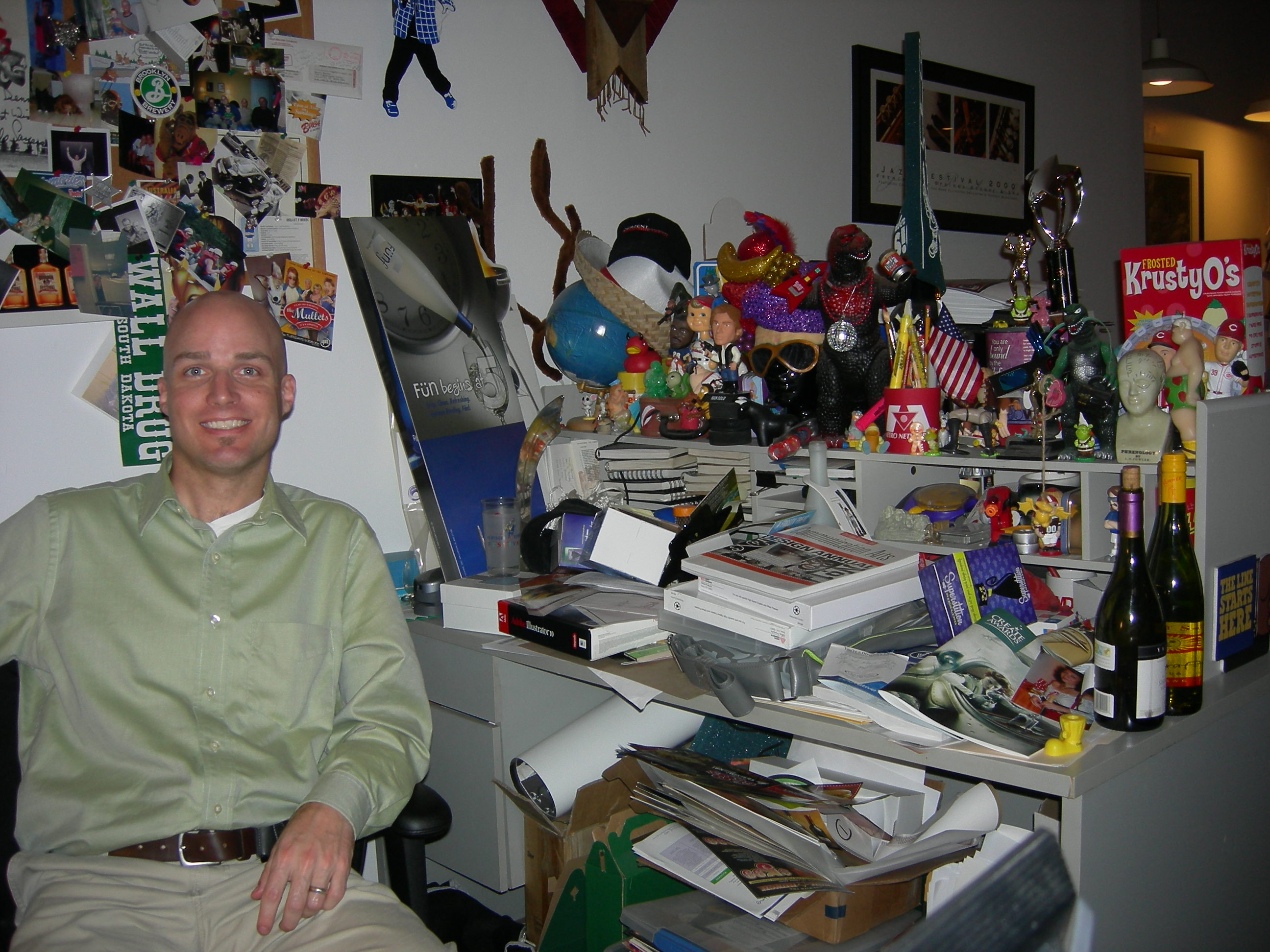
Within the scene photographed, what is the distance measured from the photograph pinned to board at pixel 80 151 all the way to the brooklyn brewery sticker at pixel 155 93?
9 cm

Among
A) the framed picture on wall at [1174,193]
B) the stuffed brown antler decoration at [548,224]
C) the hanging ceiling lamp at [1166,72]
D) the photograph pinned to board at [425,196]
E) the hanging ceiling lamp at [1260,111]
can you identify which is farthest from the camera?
the framed picture on wall at [1174,193]

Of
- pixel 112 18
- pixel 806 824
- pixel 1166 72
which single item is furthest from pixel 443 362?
pixel 1166 72

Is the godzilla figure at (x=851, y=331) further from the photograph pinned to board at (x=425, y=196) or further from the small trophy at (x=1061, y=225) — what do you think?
the photograph pinned to board at (x=425, y=196)

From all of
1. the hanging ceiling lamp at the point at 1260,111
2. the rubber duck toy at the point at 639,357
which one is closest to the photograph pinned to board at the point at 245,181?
the rubber duck toy at the point at 639,357

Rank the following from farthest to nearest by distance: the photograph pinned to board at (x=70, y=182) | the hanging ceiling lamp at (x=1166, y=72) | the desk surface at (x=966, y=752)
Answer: the hanging ceiling lamp at (x=1166, y=72) → the photograph pinned to board at (x=70, y=182) → the desk surface at (x=966, y=752)

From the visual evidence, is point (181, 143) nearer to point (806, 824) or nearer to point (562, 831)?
point (562, 831)

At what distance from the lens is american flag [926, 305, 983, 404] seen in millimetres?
1800

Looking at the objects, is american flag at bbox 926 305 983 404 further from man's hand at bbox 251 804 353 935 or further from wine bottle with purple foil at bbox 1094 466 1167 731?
man's hand at bbox 251 804 353 935

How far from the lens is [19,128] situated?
1725mm

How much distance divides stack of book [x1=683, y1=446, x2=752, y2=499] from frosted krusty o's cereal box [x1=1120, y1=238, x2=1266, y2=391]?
72 cm

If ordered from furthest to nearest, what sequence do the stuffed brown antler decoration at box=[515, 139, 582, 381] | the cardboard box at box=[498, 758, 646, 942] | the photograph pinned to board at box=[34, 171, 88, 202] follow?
1. the stuffed brown antler decoration at box=[515, 139, 582, 381]
2. the photograph pinned to board at box=[34, 171, 88, 202]
3. the cardboard box at box=[498, 758, 646, 942]

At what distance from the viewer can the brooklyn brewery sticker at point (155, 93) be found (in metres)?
1.83

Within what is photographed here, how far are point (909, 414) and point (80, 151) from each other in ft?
5.31

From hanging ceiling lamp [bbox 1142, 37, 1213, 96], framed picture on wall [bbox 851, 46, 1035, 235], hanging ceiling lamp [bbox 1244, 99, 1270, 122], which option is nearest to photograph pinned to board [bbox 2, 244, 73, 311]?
framed picture on wall [bbox 851, 46, 1035, 235]
